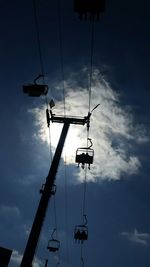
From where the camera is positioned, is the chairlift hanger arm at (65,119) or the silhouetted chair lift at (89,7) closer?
the silhouetted chair lift at (89,7)

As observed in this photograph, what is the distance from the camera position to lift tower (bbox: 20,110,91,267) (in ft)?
34.4

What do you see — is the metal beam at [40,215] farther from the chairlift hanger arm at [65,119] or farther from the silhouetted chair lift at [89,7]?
the silhouetted chair lift at [89,7]

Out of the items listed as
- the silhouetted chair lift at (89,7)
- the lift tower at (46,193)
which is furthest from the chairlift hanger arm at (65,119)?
the silhouetted chair lift at (89,7)

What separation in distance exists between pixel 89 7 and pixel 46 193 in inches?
314

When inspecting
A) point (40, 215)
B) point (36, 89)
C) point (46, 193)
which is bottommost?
point (40, 215)

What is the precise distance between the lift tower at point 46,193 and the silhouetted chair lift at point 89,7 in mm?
7614

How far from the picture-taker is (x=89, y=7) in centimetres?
714

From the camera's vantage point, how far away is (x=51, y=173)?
1268 cm

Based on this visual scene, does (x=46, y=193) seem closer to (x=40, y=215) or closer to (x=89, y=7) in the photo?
(x=40, y=215)

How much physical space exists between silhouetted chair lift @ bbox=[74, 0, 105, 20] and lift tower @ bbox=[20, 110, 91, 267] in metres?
7.61

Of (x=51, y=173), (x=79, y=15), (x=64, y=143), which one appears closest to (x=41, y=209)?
(x=51, y=173)

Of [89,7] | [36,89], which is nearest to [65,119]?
[36,89]

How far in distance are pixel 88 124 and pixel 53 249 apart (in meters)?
9.34

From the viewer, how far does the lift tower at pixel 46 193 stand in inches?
412
